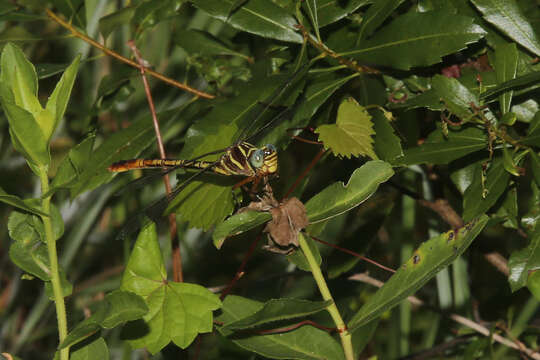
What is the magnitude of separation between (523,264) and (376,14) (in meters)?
0.48

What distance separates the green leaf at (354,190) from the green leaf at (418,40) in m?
0.27

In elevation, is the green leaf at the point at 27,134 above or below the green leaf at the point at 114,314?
above

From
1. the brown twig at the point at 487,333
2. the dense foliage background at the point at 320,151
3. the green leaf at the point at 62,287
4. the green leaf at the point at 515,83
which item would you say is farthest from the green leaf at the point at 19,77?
the brown twig at the point at 487,333

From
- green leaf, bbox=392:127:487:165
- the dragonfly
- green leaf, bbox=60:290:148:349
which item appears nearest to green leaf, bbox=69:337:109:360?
green leaf, bbox=60:290:148:349

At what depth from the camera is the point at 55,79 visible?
8.46 feet

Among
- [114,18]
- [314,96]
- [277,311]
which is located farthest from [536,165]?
[114,18]

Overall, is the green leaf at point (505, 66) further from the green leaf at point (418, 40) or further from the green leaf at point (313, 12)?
the green leaf at point (313, 12)

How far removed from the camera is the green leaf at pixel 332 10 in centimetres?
113

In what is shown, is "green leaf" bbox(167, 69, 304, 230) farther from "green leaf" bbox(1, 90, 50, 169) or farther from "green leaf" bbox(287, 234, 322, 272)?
"green leaf" bbox(1, 90, 50, 169)

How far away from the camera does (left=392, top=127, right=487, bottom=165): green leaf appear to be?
1042 millimetres

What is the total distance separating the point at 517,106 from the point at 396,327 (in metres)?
0.99

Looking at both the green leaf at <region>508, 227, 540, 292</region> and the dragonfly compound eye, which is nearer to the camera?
the green leaf at <region>508, 227, 540, 292</region>

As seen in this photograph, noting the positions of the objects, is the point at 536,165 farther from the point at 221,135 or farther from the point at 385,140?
the point at 221,135

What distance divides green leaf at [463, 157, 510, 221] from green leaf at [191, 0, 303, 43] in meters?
0.41
